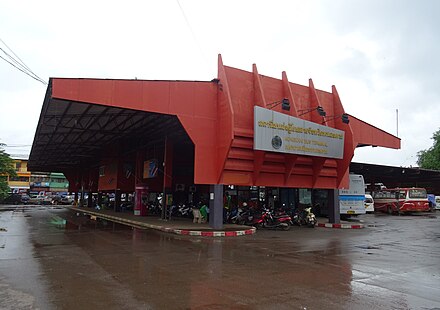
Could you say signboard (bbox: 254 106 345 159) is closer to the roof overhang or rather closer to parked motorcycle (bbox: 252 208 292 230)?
parked motorcycle (bbox: 252 208 292 230)

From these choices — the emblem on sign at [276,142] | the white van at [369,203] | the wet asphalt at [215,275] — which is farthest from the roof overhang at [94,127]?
the white van at [369,203]

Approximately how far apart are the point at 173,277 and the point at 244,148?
1037 cm

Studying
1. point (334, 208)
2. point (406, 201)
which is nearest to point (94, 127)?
point (334, 208)

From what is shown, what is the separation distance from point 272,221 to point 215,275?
11403 mm

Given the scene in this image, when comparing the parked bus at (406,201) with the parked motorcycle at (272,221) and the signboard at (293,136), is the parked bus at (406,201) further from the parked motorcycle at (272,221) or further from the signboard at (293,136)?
the parked motorcycle at (272,221)

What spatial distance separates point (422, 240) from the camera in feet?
45.8

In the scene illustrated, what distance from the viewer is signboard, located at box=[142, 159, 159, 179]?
24219mm

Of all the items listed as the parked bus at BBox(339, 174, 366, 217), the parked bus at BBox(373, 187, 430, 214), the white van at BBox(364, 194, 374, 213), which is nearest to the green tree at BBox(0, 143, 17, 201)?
the parked bus at BBox(339, 174, 366, 217)

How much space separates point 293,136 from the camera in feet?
56.9

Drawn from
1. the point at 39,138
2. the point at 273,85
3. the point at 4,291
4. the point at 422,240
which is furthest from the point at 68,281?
the point at 39,138

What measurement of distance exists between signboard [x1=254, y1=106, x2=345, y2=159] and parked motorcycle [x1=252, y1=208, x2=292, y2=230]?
350 cm

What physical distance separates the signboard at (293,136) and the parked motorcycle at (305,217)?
3627 mm

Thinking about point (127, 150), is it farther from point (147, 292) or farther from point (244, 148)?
point (147, 292)

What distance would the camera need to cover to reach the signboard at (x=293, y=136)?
1622cm
